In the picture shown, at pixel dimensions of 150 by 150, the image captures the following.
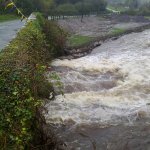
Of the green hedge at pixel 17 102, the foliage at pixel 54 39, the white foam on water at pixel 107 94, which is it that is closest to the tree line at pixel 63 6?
the foliage at pixel 54 39

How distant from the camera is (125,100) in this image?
44.6ft

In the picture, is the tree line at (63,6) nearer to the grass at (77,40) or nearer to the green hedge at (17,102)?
the grass at (77,40)

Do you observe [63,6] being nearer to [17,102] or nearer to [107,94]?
[107,94]

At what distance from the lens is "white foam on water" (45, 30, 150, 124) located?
12.0m

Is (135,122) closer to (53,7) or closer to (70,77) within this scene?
(70,77)

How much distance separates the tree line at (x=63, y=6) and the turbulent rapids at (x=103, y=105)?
22.1 metres

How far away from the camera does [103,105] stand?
13.1m

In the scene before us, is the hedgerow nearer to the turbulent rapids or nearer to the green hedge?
the green hedge

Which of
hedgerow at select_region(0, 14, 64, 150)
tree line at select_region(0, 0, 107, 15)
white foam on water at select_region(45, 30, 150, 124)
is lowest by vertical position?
tree line at select_region(0, 0, 107, 15)

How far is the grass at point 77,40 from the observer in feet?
92.5

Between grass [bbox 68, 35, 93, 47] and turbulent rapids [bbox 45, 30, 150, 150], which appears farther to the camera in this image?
grass [bbox 68, 35, 93, 47]

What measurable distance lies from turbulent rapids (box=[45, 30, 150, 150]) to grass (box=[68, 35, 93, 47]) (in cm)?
627

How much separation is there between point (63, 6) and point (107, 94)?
1735 inches

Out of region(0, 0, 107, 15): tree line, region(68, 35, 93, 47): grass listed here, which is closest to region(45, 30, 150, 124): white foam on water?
region(68, 35, 93, 47): grass
